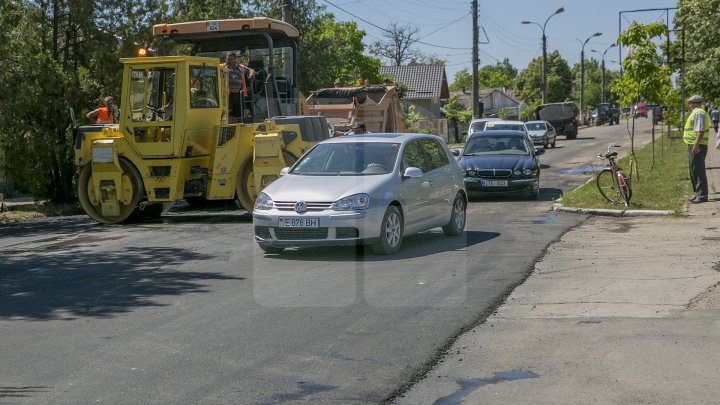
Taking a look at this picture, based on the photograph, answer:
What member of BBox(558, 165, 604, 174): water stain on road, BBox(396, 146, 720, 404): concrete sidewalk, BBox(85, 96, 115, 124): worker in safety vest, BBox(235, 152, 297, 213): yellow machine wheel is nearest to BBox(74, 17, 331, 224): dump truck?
BBox(235, 152, 297, 213): yellow machine wheel

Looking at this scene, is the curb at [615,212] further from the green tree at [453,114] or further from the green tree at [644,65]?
the green tree at [453,114]

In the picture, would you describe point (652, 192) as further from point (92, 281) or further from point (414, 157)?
point (92, 281)

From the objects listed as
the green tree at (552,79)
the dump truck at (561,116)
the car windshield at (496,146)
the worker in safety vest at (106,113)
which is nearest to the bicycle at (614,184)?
the car windshield at (496,146)

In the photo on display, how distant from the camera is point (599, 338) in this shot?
25.4 feet

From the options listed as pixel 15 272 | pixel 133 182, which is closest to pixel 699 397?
pixel 15 272

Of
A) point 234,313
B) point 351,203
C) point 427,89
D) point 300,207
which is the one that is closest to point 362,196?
point 351,203

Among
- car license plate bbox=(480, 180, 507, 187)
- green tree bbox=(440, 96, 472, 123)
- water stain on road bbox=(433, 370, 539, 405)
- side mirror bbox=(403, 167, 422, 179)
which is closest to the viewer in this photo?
water stain on road bbox=(433, 370, 539, 405)

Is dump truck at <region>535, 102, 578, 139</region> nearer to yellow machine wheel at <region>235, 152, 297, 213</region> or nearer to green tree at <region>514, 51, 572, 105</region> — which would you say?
yellow machine wheel at <region>235, 152, 297, 213</region>

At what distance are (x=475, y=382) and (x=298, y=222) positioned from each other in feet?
19.1

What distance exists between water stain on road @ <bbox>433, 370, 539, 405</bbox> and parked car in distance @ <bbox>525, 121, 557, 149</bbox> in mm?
40761

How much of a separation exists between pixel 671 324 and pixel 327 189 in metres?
5.29

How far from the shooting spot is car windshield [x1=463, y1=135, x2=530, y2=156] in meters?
21.8

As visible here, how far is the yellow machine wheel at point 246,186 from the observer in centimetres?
1714

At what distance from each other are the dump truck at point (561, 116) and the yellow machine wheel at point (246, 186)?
43.5m
